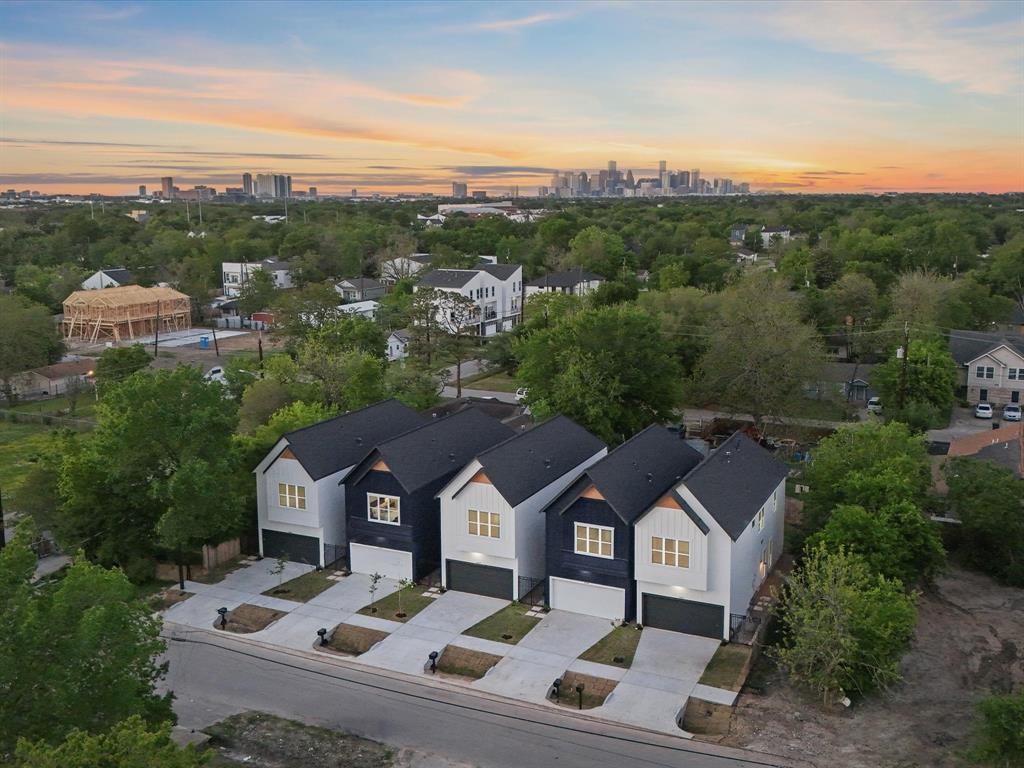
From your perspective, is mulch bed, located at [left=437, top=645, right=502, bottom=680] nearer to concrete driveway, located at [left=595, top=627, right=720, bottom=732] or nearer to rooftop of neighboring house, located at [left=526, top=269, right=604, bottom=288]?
concrete driveway, located at [left=595, top=627, right=720, bottom=732]

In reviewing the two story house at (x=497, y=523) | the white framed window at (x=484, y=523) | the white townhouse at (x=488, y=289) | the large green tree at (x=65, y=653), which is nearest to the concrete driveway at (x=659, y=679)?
the two story house at (x=497, y=523)

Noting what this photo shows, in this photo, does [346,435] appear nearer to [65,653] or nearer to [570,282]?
[65,653]

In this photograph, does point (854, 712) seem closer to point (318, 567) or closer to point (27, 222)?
point (318, 567)

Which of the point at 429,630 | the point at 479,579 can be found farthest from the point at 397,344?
the point at 429,630

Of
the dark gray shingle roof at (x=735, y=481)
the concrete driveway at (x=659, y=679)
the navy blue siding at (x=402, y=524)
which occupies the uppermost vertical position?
the dark gray shingle roof at (x=735, y=481)

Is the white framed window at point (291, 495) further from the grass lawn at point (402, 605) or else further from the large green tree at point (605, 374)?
the large green tree at point (605, 374)

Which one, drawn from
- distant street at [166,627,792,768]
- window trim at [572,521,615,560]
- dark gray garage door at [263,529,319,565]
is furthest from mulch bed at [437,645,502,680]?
dark gray garage door at [263,529,319,565]
